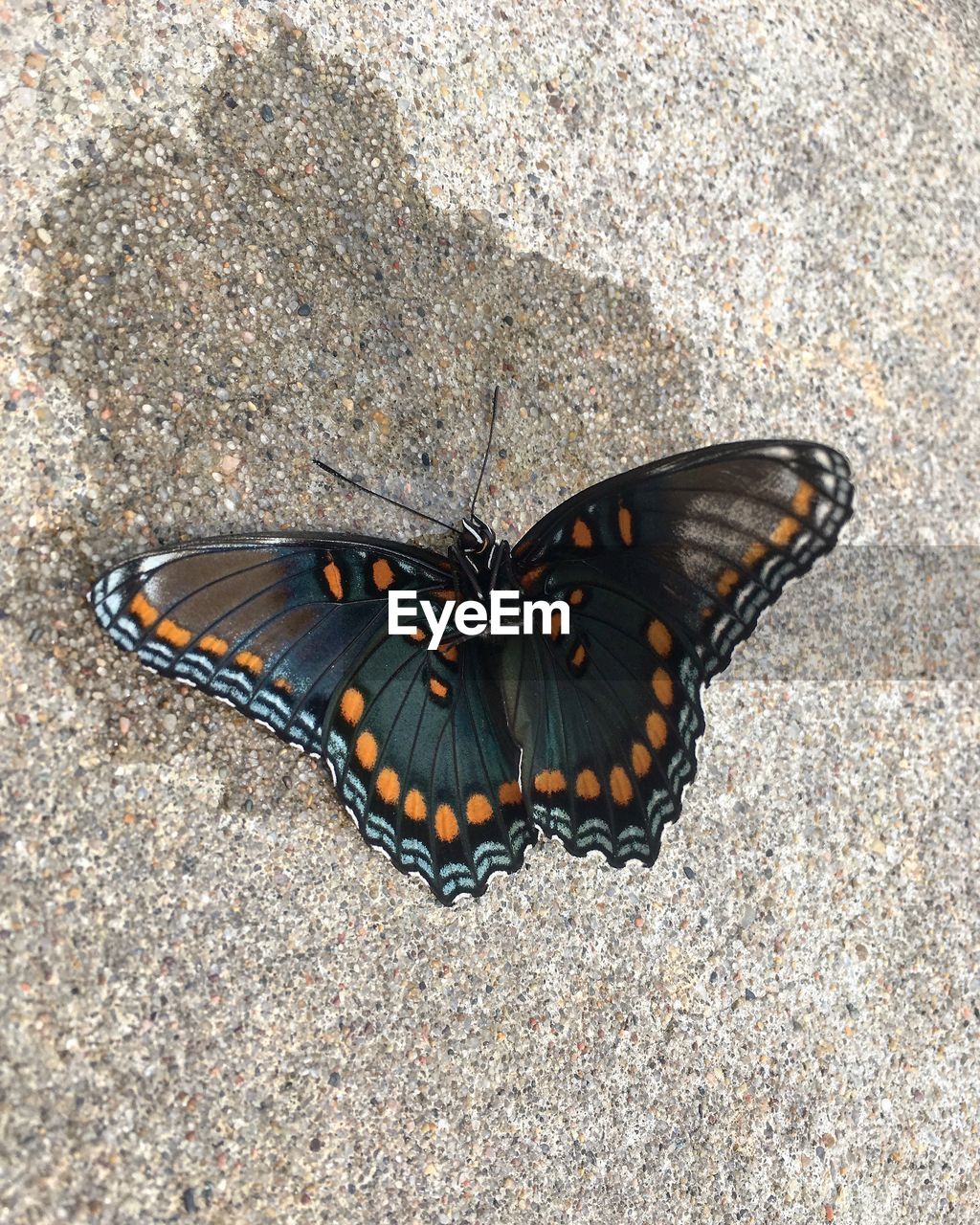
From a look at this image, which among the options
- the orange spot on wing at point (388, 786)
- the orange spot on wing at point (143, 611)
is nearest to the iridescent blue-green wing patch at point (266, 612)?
the orange spot on wing at point (143, 611)

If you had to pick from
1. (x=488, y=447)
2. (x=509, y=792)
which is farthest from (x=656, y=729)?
(x=488, y=447)

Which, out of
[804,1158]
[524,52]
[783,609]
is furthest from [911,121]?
[804,1158]

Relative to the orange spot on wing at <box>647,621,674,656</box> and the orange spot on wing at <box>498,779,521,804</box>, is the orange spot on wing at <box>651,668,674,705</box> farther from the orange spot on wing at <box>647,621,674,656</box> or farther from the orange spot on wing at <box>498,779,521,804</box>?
the orange spot on wing at <box>498,779,521,804</box>

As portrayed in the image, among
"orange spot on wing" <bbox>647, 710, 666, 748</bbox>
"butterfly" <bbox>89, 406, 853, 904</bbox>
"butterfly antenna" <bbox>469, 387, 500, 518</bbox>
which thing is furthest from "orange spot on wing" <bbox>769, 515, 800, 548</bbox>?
"butterfly antenna" <bbox>469, 387, 500, 518</bbox>

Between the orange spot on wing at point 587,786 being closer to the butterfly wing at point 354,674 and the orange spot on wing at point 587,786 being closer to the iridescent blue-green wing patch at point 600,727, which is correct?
the iridescent blue-green wing patch at point 600,727

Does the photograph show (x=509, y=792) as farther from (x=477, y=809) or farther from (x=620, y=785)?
(x=620, y=785)

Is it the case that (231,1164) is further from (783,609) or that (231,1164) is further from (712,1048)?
(783,609)
